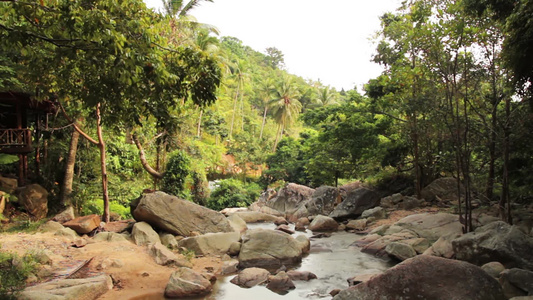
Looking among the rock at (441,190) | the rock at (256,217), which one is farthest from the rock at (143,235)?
the rock at (441,190)

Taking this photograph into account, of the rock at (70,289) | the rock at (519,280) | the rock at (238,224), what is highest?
the rock at (519,280)

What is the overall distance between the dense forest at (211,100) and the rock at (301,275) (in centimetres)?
417

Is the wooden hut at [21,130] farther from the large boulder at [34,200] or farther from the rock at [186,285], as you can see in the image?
the rock at [186,285]

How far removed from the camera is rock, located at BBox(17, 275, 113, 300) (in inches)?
243

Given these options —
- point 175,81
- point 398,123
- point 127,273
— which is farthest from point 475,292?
point 398,123

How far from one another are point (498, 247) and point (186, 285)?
6.27 m

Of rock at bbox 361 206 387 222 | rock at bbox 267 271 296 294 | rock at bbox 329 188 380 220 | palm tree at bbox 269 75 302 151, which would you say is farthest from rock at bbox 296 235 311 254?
palm tree at bbox 269 75 302 151

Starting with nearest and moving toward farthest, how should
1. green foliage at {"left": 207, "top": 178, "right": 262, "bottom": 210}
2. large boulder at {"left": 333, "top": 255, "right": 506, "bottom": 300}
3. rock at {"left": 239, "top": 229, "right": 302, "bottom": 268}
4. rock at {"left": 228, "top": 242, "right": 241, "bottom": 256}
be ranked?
large boulder at {"left": 333, "top": 255, "right": 506, "bottom": 300} → rock at {"left": 239, "top": 229, "right": 302, "bottom": 268} → rock at {"left": 228, "top": 242, "right": 241, "bottom": 256} → green foliage at {"left": 207, "top": 178, "right": 262, "bottom": 210}

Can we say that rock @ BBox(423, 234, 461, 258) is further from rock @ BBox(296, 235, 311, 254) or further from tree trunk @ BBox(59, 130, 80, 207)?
tree trunk @ BBox(59, 130, 80, 207)

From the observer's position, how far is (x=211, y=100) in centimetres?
591

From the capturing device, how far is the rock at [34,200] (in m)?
12.7

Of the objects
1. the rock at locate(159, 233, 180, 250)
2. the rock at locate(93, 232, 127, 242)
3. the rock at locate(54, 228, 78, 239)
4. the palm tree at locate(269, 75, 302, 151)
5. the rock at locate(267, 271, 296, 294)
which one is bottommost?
the rock at locate(159, 233, 180, 250)

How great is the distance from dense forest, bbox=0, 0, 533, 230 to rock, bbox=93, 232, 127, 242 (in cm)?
215

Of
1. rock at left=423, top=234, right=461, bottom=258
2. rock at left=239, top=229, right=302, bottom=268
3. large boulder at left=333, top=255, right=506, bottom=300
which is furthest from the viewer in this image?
rock at left=239, top=229, right=302, bottom=268
